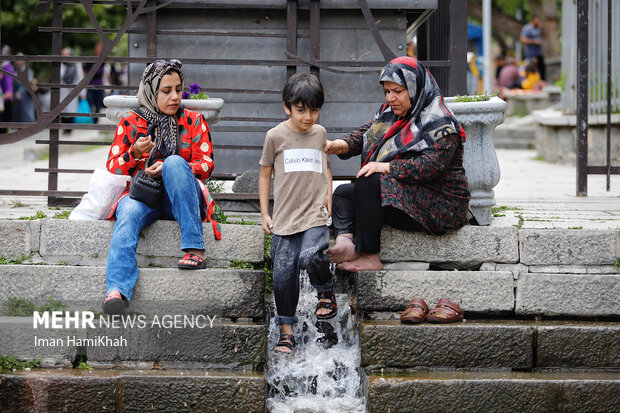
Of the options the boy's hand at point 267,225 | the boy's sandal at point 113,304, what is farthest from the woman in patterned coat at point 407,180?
the boy's sandal at point 113,304

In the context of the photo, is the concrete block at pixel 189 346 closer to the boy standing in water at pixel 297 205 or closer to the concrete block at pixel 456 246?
the boy standing in water at pixel 297 205

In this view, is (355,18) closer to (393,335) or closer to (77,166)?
(393,335)

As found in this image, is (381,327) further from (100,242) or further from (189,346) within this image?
(100,242)

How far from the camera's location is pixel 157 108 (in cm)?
497

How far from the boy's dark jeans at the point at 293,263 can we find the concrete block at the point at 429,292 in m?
0.34

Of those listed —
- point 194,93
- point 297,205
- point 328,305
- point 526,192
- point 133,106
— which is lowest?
point 328,305

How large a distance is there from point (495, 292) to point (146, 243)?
2090 mm

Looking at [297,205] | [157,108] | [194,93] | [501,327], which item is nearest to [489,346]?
[501,327]

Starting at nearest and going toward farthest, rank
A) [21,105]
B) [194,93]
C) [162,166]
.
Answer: [162,166] → [194,93] → [21,105]

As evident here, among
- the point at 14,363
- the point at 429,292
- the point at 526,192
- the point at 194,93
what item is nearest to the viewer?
the point at 14,363

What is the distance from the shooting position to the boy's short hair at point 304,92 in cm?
459

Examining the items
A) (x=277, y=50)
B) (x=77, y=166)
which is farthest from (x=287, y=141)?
(x=77, y=166)

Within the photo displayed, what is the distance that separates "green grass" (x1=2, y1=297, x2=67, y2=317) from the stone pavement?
2.77ft

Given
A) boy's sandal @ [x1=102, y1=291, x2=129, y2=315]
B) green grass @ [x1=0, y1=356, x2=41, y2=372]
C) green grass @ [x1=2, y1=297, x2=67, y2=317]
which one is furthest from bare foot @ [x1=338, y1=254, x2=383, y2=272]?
green grass @ [x1=0, y1=356, x2=41, y2=372]
